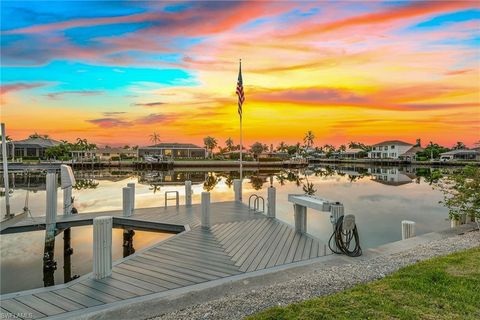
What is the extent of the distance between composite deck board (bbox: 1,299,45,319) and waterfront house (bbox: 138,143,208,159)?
78.6 metres

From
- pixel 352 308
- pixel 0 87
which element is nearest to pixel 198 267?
pixel 352 308

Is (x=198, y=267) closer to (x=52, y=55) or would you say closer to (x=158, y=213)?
(x=158, y=213)

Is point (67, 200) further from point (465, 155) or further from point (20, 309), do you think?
point (465, 155)

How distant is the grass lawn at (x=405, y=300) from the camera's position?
336 centimetres

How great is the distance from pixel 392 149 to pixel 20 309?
98.7 metres

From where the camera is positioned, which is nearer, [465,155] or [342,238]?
[342,238]

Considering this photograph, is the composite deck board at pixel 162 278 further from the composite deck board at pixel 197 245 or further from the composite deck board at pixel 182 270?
the composite deck board at pixel 197 245

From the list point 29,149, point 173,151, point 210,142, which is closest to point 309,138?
point 210,142

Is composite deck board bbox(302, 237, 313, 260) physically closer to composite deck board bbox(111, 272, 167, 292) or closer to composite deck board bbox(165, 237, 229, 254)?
composite deck board bbox(165, 237, 229, 254)

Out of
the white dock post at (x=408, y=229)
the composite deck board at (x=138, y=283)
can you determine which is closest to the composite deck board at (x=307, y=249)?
the composite deck board at (x=138, y=283)

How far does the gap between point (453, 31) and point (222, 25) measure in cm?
1222

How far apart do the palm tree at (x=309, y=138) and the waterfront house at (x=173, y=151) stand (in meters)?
70.2

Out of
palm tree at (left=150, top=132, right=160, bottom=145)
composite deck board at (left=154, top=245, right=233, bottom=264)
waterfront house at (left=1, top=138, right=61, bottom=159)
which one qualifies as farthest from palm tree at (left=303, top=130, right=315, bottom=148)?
composite deck board at (left=154, top=245, right=233, bottom=264)

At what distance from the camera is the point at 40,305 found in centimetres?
399
